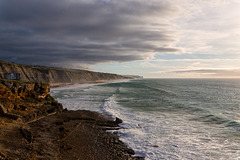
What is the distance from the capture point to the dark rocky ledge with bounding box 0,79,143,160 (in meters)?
9.78

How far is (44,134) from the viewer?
12.9 meters

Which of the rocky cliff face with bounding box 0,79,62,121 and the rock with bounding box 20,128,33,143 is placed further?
the rocky cliff face with bounding box 0,79,62,121

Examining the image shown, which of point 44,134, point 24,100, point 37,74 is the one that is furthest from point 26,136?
point 37,74

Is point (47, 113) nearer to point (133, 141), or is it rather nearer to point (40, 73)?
point (133, 141)

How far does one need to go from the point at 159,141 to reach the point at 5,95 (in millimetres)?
15859

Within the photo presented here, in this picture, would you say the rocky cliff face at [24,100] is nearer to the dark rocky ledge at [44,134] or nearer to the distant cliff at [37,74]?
the dark rocky ledge at [44,134]

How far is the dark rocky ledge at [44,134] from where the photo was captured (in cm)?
978

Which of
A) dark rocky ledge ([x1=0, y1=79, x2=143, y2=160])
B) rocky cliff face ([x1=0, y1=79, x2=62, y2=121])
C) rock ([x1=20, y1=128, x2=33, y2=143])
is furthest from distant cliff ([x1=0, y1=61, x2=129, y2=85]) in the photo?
rock ([x1=20, y1=128, x2=33, y2=143])

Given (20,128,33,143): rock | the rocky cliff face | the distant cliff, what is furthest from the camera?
the distant cliff

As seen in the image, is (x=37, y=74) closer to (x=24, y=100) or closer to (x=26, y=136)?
(x=24, y=100)

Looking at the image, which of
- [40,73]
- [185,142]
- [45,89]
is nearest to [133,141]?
[185,142]

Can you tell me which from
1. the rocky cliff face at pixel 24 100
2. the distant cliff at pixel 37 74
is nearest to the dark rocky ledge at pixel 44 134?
the rocky cliff face at pixel 24 100

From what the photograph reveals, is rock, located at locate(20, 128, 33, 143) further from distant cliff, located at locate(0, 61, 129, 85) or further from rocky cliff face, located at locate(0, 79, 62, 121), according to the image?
distant cliff, located at locate(0, 61, 129, 85)

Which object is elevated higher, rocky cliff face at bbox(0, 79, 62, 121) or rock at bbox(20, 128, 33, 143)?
rocky cliff face at bbox(0, 79, 62, 121)
